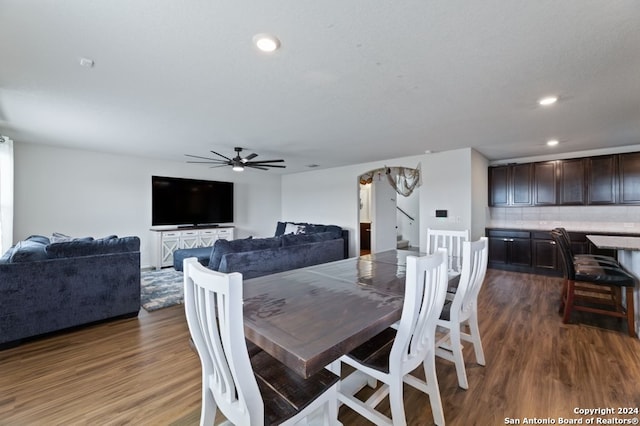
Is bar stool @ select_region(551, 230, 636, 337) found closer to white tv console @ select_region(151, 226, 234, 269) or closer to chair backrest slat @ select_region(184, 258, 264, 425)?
chair backrest slat @ select_region(184, 258, 264, 425)

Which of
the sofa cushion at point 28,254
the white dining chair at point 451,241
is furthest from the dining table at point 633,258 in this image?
the sofa cushion at point 28,254

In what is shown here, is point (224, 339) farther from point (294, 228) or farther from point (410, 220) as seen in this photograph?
point (410, 220)

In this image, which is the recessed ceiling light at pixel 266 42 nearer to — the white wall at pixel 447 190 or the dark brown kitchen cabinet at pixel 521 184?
the white wall at pixel 447 190

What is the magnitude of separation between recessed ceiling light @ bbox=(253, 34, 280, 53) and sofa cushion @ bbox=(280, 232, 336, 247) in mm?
2573

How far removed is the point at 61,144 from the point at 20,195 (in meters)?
1.04

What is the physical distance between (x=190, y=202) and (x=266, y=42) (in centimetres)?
531

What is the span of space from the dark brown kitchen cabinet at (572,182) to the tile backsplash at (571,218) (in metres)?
0.35

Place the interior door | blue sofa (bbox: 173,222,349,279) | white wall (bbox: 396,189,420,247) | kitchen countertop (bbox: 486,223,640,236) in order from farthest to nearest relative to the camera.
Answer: white wall (bbox: 396,189,420,247) → the interior door → kitchen countertop (bbox: 486,223,640,236) → blue sofa (bbox: 173,222,349,279)

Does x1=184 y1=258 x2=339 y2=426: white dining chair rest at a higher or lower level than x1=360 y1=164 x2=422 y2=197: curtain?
lower

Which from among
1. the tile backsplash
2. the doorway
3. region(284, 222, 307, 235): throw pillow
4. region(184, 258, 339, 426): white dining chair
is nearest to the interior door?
the doorway

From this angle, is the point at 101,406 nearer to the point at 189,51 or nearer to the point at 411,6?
the point at 189,51

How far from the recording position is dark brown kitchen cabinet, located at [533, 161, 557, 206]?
4988mm

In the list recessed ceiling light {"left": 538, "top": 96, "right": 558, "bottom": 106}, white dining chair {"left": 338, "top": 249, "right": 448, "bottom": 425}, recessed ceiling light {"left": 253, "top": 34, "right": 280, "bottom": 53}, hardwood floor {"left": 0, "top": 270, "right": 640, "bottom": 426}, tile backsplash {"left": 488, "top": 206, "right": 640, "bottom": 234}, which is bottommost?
hardwood floor {"left": 0, "top": 270, "right": 640, "bottom": 426}

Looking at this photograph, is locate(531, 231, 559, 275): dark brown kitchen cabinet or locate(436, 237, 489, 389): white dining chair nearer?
locate(436, 237, 489, 389): white dining chair
